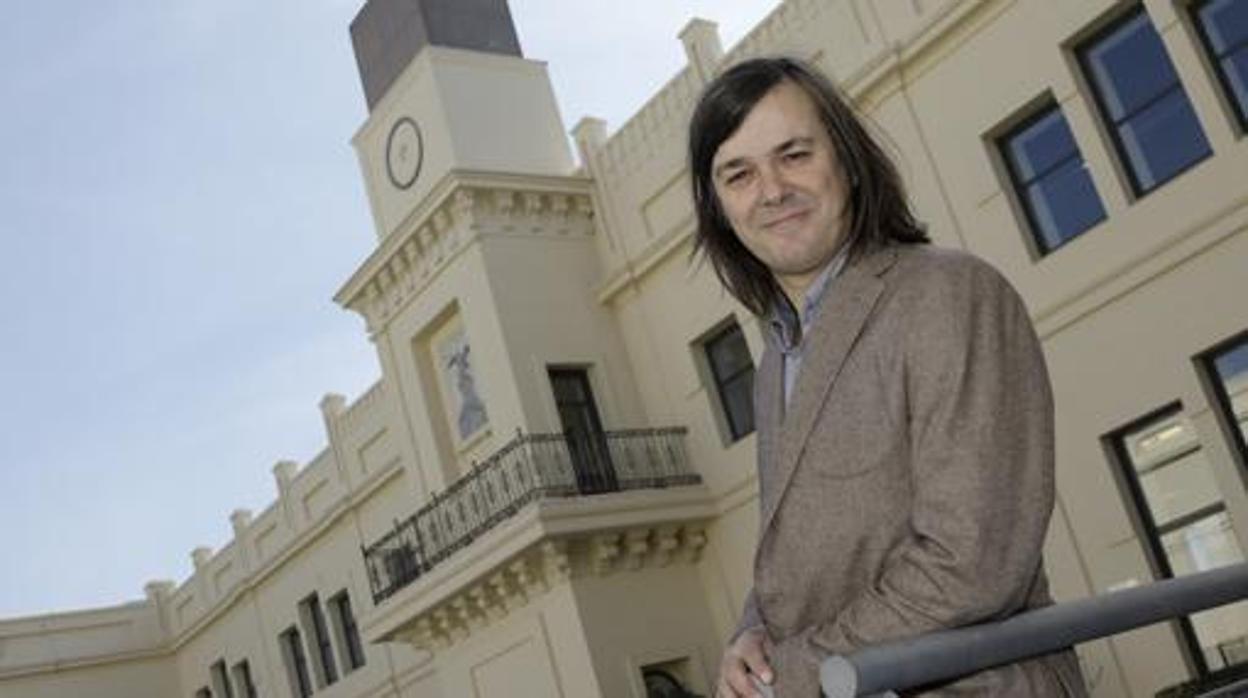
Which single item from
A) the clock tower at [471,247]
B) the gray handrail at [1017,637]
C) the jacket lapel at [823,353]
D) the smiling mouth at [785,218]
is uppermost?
the clock tower at [471,247]

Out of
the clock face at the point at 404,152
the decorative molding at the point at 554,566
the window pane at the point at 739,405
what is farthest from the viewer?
the clock face at the point at 404,152

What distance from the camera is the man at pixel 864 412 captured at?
1.58 m

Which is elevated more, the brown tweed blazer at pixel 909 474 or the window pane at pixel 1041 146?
the window pane at pixel 1041 146

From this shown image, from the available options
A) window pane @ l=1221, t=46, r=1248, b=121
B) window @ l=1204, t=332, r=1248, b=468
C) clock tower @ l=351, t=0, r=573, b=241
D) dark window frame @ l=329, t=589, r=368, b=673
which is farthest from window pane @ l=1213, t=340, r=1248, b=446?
dark window frame @ l=329, t=589, r=368, b=673

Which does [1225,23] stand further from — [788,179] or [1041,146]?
[788,179]

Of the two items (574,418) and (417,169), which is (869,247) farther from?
(417,169)

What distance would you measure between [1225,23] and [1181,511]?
421 cm

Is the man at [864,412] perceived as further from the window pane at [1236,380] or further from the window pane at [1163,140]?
the window pane at [1163,140]

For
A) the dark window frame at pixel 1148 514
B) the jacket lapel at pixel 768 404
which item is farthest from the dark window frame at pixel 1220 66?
the jacket lapel at pixel 768 404

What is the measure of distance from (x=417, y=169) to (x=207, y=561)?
40.2 ft

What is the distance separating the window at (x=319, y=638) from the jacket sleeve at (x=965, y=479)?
2329 centimetres

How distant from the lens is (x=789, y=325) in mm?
2043

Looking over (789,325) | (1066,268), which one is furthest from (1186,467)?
(789,325)

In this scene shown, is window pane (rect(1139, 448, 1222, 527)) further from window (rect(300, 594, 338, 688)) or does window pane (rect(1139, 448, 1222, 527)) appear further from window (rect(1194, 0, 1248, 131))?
window (rect(300, 594, 338, 688))
